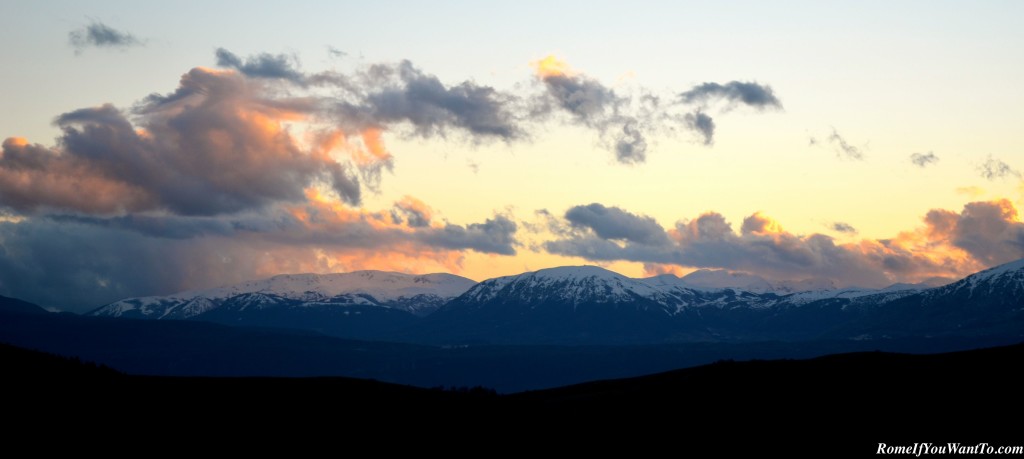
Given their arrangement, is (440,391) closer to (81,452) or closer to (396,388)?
(396,388)

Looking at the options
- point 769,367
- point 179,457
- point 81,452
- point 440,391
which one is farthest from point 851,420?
point 81,452

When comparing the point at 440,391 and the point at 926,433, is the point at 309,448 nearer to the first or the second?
the point at 440,391

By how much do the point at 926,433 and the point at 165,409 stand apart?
49642mm

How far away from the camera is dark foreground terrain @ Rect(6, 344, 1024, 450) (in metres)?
74.5

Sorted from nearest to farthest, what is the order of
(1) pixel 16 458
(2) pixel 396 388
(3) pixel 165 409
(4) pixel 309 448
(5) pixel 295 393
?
(1) pixel 16 458 → (4) pixel 309 448 → (3) pixel 165 409 → (5) pixel 295 393 → (2) pixel 396 388

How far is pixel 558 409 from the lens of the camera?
92000mm

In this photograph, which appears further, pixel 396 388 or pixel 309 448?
pixel 396 388

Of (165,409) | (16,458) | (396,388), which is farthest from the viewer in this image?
(396,388)

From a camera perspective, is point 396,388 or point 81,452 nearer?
point 81,452

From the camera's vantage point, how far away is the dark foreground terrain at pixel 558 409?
2933 inches

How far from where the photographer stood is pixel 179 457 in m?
67.9

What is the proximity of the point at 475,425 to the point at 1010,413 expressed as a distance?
35621 millimetres

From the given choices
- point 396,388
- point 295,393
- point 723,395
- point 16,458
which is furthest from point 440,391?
point 16,458

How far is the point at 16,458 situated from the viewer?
212 feet
